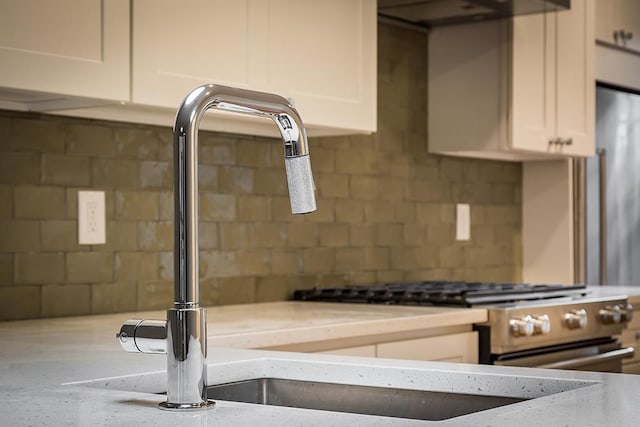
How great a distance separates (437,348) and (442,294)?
286mm

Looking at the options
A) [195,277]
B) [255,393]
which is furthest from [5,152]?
[195,277]

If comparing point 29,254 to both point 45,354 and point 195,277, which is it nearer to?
point 45,354

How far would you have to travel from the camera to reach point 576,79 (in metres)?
4.29

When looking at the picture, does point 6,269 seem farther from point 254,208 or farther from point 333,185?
point 333,185

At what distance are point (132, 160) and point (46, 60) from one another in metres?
0.77

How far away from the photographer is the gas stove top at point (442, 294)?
3.23 metres

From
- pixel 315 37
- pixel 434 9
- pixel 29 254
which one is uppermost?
pixel 434 9

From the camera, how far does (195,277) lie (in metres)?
1.31

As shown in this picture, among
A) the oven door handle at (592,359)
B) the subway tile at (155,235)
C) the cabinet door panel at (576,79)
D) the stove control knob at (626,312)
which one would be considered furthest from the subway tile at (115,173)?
the cabinet door panel at (576,79)

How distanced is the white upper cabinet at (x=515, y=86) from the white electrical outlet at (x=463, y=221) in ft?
0.74

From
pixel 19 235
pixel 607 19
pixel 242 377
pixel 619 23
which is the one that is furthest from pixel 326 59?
pixel 619 23

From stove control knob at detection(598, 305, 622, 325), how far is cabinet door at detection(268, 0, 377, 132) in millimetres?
1061

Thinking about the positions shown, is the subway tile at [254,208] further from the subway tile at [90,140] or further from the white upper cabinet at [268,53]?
the subway tile at [90,140]

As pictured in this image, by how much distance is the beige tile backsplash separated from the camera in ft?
9.05
